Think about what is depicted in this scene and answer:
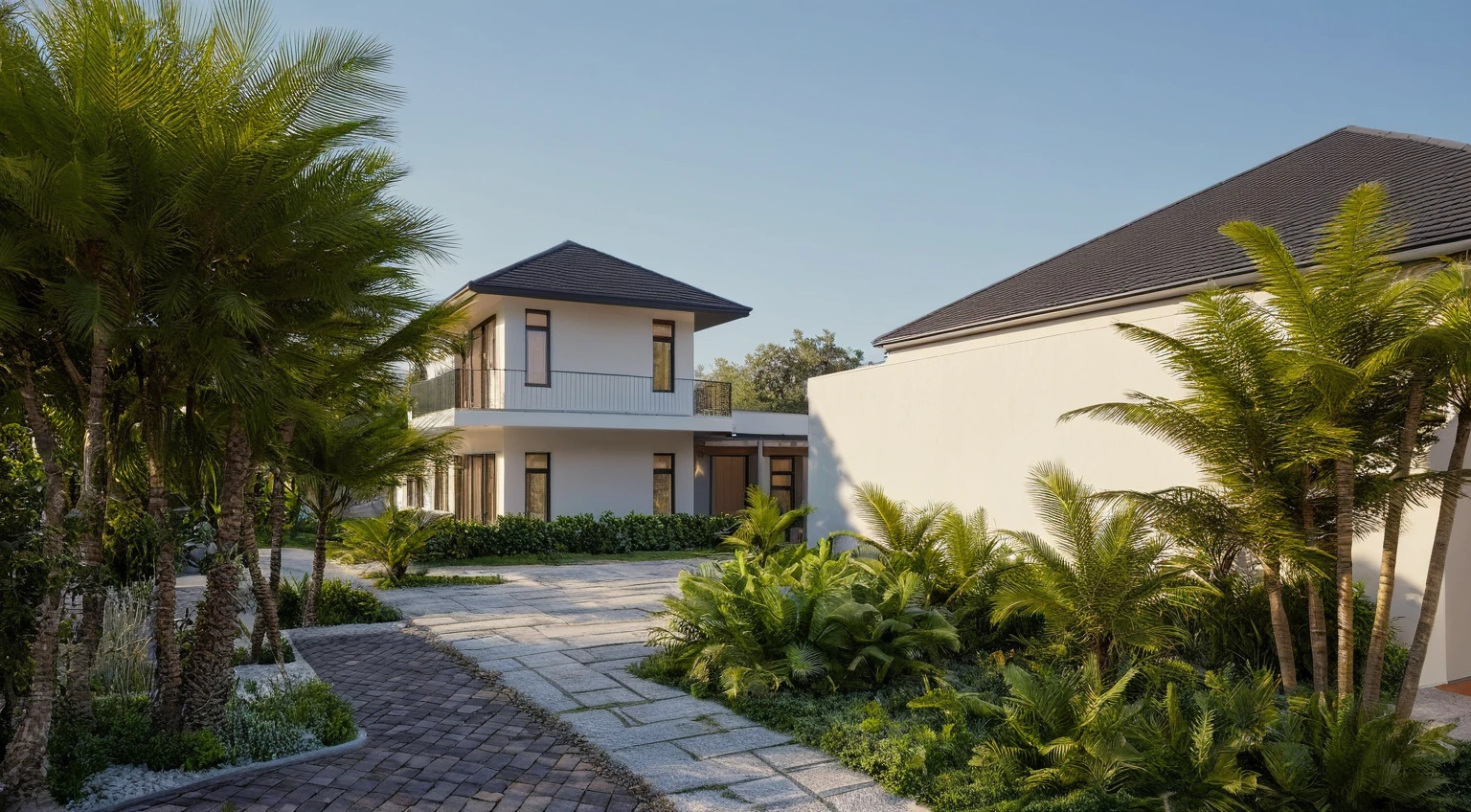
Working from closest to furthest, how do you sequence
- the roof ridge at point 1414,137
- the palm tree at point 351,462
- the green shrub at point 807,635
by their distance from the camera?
the green shrub at point 807,635
the palm tree at point 351,462
the roof ridge at point 1414,137

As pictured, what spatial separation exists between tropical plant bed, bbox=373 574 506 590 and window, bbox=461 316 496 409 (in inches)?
227

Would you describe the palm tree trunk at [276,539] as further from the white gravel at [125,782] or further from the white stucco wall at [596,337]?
the white stucco wall at [596,337]

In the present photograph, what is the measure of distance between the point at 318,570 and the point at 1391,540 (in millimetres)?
9886

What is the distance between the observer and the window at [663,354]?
21.4m

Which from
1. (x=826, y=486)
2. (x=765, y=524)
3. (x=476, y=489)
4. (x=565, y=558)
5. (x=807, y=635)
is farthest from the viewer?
(x=476, y=489)

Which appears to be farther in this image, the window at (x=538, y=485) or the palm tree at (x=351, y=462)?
the window at (x=538, y=485)

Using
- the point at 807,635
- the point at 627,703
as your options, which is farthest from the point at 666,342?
the point at 627,703

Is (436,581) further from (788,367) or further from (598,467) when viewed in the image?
(788,367)

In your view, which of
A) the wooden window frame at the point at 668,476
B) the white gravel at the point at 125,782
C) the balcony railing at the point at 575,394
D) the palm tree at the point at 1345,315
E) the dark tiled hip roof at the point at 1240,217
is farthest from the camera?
the wooden window frame at the point at 668,476

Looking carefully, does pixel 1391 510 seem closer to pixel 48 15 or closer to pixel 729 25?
pixel 48 15

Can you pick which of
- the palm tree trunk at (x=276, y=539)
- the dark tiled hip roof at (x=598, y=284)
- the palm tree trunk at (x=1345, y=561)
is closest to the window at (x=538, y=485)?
the dark tiled hip roof at (x=598, y=284)

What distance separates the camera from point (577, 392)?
20000 millimetres

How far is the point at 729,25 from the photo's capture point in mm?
12516

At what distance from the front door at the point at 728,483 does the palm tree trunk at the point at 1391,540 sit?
19476mm
